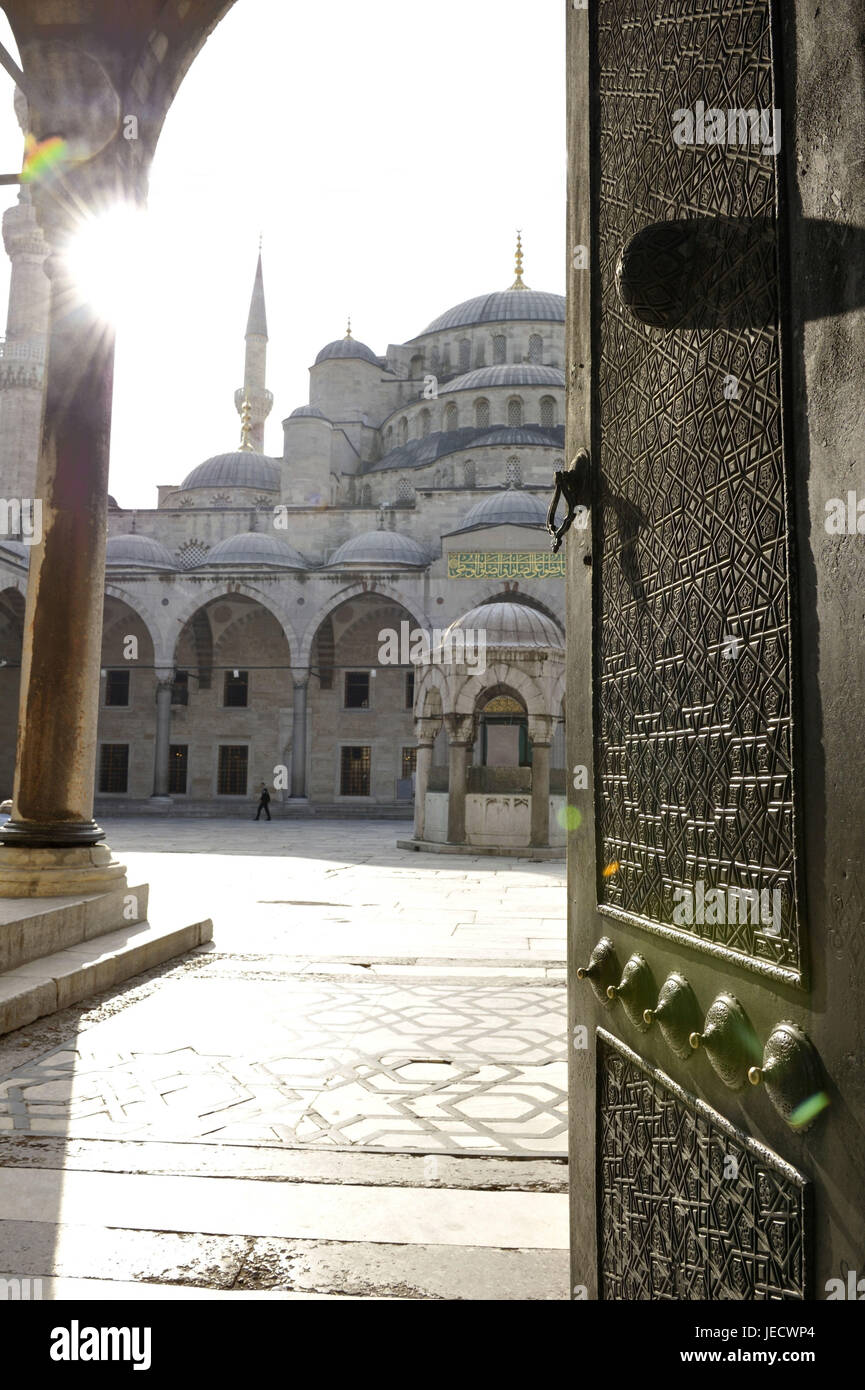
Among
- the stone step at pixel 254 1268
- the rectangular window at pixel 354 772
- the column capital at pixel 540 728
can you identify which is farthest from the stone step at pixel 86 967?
the rectangular window at pixel 354 772

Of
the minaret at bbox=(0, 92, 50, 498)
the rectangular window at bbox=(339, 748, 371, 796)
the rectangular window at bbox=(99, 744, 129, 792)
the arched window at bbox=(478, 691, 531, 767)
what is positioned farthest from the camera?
the rectangular window at bbox=(99, 744, 129, 792)

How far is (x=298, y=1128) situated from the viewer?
2.94 metres

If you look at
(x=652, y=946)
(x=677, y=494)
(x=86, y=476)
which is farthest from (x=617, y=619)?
(x=86, y=476)

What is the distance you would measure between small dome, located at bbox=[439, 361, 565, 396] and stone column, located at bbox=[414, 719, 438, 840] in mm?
21332

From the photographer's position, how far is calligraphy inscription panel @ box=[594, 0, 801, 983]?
1.22 meters

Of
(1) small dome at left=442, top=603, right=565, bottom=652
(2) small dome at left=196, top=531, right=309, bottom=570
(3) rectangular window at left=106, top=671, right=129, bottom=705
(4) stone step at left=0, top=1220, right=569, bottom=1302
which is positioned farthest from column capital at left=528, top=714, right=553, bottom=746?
(3) rectangular window at left=106, top=671, right=129, bottom=705

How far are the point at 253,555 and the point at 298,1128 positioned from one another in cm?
2695

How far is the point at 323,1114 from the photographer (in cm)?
307

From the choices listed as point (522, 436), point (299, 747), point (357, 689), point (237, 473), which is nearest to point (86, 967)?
point (299, 747)

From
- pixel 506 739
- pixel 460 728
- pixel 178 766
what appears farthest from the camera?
pixel 178 766

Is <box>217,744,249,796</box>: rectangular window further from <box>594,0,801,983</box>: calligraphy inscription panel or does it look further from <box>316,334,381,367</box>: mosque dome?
<box>594,0,801,983</box>: calligraphy inscription panel

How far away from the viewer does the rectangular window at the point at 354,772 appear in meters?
29.9

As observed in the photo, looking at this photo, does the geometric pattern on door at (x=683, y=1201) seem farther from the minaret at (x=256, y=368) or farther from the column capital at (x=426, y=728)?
→ the minaret at (x=256, y=368)

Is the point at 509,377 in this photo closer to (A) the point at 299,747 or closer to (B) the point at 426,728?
(A) the point at 299,747
